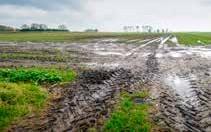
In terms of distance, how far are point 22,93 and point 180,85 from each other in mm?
6256

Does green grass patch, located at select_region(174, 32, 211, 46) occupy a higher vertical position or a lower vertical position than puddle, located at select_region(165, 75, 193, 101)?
lower

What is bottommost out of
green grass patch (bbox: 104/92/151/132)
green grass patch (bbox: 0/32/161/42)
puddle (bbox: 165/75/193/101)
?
green grass patch (bbox: 0/32/161/42)

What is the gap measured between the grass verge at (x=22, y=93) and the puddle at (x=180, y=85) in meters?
4.02

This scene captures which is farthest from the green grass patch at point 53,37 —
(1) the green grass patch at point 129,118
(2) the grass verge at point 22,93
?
(1) the green grass patch at point 129,118

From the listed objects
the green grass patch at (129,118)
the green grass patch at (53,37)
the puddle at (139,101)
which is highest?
the green grass patch at (129,118)

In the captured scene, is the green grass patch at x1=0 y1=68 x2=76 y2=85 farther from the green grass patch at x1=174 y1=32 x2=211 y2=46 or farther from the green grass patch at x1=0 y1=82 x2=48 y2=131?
the green grass patch at x1=174 y1=32 x2=211 y2=46

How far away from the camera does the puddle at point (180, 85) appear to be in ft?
42.4

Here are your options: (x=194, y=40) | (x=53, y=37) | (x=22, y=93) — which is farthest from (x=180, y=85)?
(x=53, y=37)

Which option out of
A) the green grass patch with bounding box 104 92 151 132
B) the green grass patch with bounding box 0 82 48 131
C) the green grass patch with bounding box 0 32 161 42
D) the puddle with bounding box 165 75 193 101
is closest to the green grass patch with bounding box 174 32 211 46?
the green grass patch with bounding box 0 32 161 42

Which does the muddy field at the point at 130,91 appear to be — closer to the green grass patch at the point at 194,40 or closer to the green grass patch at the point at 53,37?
the green grass patch at the point at 194,40

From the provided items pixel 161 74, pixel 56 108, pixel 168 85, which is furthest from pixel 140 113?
pixel 161 74

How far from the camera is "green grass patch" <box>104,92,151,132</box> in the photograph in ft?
29.0

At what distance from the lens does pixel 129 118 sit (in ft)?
31.2

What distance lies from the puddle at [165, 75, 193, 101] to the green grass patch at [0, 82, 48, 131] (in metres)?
4.52
